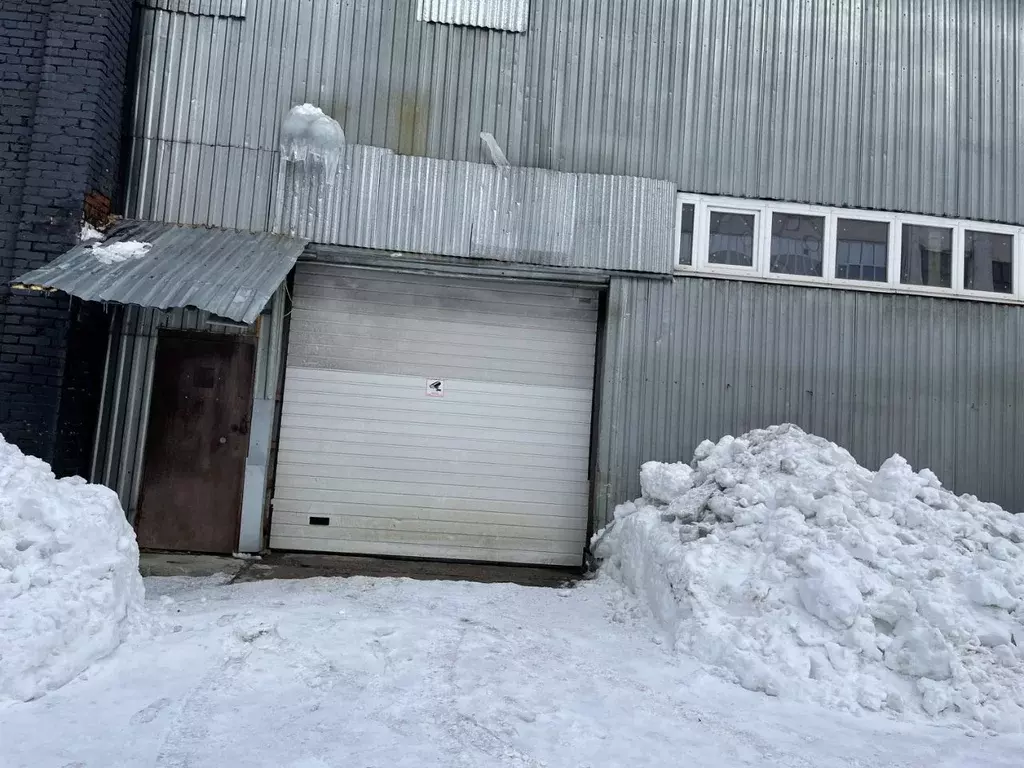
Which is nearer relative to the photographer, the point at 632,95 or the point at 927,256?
the point at 632,95

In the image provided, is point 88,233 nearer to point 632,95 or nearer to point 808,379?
point 632,95

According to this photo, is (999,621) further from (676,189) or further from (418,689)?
(676,189)

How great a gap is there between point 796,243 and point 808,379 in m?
1.61

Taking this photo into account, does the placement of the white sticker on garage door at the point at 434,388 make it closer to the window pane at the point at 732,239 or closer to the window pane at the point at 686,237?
the window pane at the point at 686,237

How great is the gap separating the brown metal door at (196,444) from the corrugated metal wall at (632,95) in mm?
1525

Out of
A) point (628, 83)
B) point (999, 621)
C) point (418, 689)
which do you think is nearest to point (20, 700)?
point (418, 689)

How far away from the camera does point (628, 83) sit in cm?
758

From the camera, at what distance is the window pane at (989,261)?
25.7 ft

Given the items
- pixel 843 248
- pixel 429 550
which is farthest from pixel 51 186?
pixel 843 248

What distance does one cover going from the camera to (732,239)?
7.63 metres

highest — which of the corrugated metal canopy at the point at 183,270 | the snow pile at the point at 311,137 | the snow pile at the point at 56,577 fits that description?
the snow pile at the point at 311,137

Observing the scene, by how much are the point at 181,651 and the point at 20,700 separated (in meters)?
0.86

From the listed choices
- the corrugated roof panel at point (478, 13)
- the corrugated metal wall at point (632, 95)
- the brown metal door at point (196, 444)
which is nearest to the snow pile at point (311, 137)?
the corrugated metal wall at point (632, 95)

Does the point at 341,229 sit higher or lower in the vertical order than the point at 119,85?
lower
